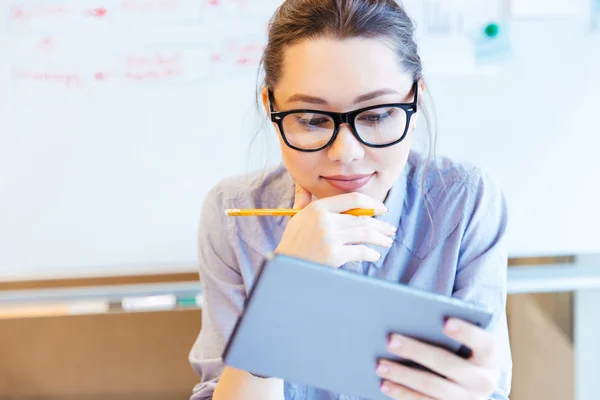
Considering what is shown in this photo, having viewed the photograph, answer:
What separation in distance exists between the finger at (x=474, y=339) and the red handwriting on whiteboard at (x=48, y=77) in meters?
0.82

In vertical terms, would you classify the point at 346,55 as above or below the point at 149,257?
above

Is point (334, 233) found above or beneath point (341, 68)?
beneath

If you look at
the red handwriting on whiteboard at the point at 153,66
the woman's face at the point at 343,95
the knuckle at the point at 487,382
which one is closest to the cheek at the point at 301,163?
the woman's face at the point at 343,95

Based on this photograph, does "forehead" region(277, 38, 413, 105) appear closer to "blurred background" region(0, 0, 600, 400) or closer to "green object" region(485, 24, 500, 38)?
"blurred background" region(0, 0, 600, 400)

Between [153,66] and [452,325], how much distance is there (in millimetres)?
755

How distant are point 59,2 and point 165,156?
1.07ft

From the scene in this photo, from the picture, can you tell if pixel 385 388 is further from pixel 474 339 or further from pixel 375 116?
pixel 375 116

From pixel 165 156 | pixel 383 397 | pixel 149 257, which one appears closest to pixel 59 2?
pixel 165 156

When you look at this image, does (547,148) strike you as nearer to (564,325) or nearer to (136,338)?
(564,325)

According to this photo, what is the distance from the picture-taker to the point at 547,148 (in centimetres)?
108

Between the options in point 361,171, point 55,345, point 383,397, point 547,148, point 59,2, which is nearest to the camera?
point 383,397

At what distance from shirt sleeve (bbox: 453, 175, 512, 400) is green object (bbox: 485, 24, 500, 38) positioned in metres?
0.34

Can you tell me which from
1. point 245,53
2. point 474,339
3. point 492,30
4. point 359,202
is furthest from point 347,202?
point 492,30

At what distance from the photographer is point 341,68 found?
630 mm
